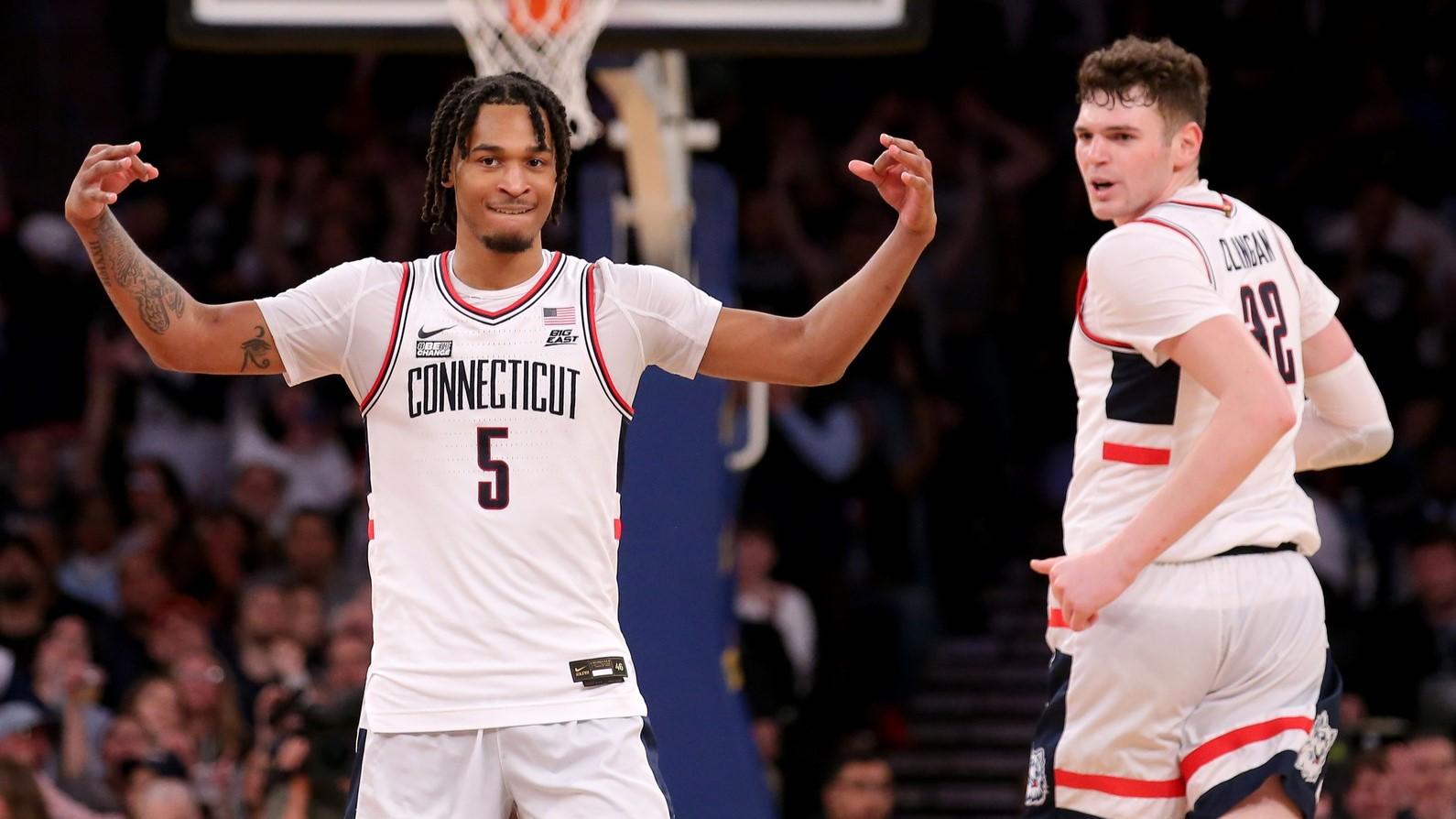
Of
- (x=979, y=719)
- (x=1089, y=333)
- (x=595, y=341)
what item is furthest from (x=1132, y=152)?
(x=979, y=719)

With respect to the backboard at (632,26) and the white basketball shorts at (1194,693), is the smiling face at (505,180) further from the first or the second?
the backboard at (632,26)

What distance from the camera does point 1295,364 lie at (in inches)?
198

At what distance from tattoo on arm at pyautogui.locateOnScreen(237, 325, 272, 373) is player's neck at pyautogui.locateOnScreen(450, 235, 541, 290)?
449 millimetres

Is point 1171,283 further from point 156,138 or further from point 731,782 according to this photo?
point 156,138

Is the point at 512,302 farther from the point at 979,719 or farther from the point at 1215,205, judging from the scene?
the point at 979,719

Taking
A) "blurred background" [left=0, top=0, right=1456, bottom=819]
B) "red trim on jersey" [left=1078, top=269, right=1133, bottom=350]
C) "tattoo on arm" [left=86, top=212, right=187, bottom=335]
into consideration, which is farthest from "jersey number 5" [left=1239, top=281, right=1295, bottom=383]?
"blurred background" [left=0, top=0, right=1456, bottom=819]

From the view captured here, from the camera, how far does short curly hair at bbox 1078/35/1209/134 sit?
5.09 meters

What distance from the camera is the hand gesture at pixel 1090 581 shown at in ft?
15.1

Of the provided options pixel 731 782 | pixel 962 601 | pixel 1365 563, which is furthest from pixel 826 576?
pixel 731 782

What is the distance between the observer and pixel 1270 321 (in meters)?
5.01

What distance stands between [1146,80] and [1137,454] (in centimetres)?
90

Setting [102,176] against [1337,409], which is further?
[1337,409]

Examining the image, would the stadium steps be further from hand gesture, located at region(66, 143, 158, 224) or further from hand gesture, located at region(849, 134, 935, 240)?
hand gesture, located at region(66, 143, 158, 224)

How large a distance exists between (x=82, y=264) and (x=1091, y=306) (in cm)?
944
